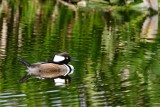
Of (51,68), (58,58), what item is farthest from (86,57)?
(51,68)

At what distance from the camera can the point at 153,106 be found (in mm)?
11320

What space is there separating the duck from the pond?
0.69 ft

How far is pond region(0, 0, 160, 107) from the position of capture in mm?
11977

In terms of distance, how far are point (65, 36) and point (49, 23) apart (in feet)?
17.3

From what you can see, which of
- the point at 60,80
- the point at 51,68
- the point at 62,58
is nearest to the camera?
the point at 60,80

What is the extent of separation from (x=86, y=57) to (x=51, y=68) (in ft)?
6.91

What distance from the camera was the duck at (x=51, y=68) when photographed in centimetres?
1427

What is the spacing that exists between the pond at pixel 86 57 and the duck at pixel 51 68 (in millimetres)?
212

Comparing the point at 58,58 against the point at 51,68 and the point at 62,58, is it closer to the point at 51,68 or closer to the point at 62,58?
the point at 62,58

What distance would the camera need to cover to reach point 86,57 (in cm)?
1664

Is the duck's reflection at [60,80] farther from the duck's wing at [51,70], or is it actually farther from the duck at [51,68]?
the duck's wing at [51,70]

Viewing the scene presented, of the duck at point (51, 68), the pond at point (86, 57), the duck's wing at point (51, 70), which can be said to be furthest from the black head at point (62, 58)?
the pond at point (86, 57)

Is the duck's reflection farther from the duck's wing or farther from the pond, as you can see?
the duck's wing

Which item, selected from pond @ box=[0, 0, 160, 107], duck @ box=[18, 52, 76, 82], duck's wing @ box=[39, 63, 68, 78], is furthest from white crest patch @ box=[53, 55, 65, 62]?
pond @ box=[0, 0, 160, 107]
